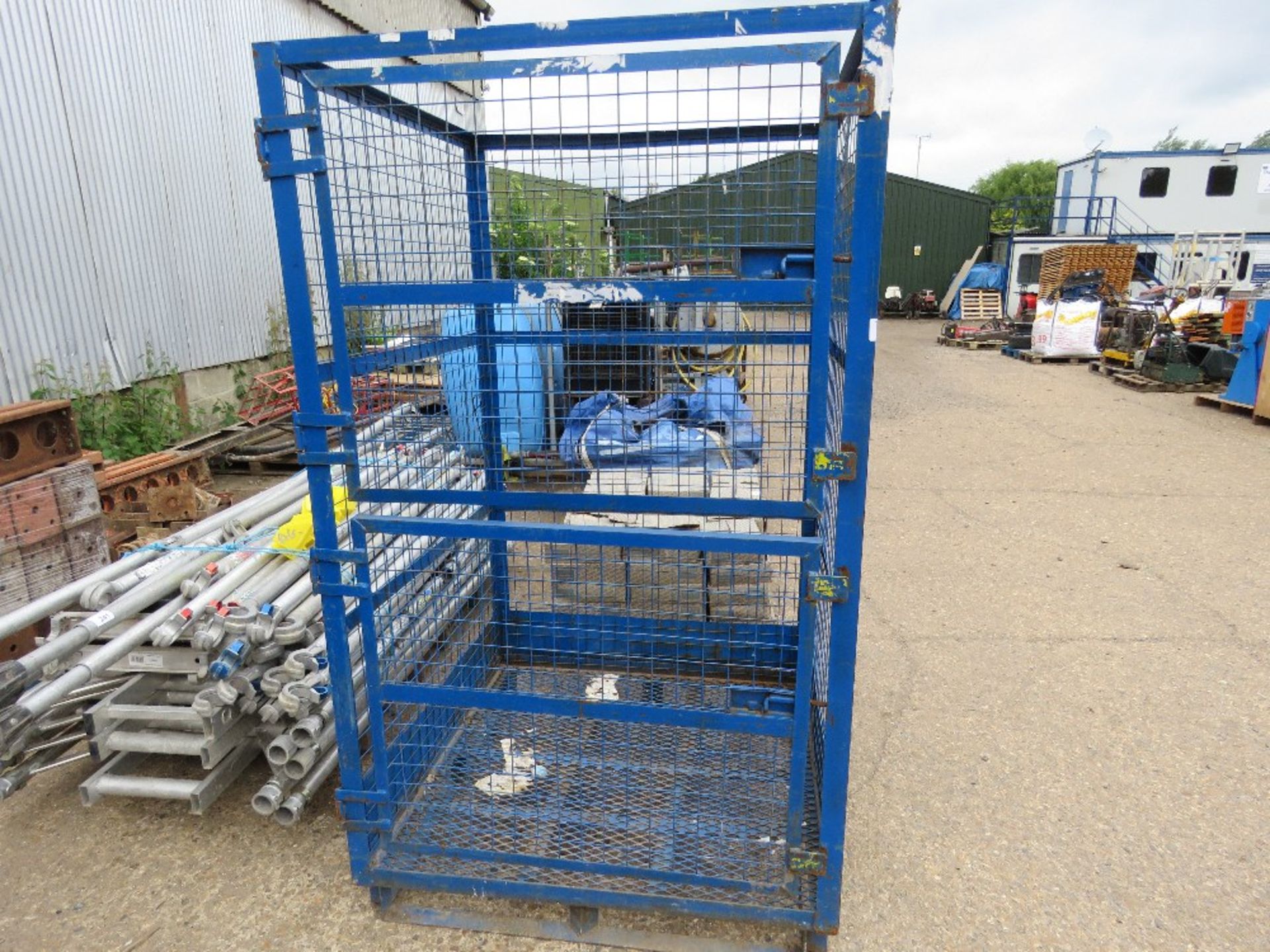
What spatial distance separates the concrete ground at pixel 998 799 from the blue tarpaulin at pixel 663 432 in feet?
4.42

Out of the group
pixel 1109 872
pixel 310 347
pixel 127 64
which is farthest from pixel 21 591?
pixel 127 64

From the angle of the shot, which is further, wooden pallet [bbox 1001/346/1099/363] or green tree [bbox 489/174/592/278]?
wooden pallet [bbox 1001/346/1099/363]

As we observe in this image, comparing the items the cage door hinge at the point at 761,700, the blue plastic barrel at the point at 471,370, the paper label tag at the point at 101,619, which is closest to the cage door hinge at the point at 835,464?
the cage door hinge at the point at 761,700

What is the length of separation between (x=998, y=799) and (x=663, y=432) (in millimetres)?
1932

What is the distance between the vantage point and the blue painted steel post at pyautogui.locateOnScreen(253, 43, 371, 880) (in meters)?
1.97

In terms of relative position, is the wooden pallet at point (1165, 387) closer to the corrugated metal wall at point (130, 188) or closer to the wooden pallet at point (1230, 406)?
the wooden pallet at point (1230, 406)

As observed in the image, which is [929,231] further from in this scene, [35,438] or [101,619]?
[101,619]

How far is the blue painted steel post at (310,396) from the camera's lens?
1.97m

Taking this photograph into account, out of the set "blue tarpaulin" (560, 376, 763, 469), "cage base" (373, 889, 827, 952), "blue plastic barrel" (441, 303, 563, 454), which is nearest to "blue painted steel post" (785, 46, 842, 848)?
"cage base" (373, 889, 827, 952)

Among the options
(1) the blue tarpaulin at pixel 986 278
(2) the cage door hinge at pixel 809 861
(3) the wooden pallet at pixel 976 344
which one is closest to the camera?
(2) the cage door hinge at pixel 809 861

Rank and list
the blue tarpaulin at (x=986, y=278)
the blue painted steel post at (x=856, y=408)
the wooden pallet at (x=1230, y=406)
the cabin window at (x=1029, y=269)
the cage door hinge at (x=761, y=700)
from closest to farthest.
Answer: the blue painted steel post at (x=856, y=408) → the cage door hinge at (x=761, y=700) → the wooden pallet at (x=1230, y=406) → the cabin window at (x=1029, y=269) → the blue tarpaulin at (x=986, y=278)

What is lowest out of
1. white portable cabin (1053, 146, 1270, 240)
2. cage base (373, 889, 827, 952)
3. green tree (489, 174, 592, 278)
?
cage base (373, 889, 827, 952)

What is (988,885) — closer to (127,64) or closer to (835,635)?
(835,635)

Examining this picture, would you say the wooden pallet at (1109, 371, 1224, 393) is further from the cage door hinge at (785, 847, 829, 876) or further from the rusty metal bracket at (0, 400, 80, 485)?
the rusty metal bracket at (0, 400, 80, 485)
